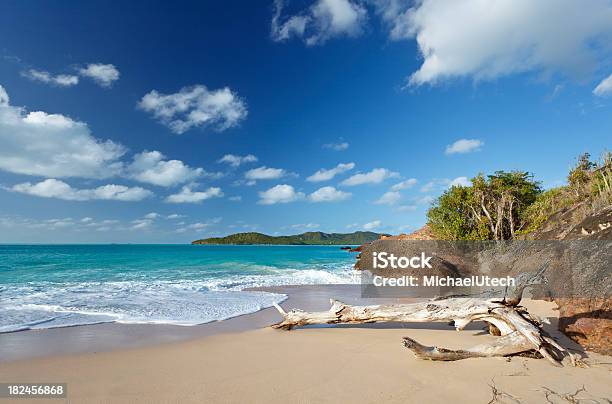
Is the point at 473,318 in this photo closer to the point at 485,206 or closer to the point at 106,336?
the point at 106,336

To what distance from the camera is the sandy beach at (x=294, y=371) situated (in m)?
4.33

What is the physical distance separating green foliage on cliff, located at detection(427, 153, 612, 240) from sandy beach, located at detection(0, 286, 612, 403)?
56.2 feet

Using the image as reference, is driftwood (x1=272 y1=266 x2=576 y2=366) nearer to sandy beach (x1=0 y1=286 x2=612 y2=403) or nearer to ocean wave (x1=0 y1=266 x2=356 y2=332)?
sandy beach (x1=0 y1=286 x2=612 y2=403)

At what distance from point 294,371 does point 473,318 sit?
3697mm

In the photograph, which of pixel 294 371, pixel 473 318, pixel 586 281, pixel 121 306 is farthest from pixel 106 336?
pixel 586 281

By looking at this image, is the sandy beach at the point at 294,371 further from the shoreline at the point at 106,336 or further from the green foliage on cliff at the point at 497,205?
the green foliage on cliff at the point at 497,205

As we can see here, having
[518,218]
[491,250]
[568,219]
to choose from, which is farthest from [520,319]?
[518,218]

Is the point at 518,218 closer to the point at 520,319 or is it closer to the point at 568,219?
the point at 568,219

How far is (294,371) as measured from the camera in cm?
517

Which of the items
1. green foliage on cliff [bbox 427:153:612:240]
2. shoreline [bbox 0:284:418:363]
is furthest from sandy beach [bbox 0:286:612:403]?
green foliage on cliff [bbox 427:153:612:240]

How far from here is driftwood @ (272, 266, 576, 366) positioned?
17.4 ft

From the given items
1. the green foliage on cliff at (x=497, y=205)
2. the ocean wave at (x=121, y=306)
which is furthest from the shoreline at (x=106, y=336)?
the green foliage on cliff at (x=497, y=205)

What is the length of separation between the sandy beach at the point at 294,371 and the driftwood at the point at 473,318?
0.18 m

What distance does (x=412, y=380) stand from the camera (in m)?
4.75
